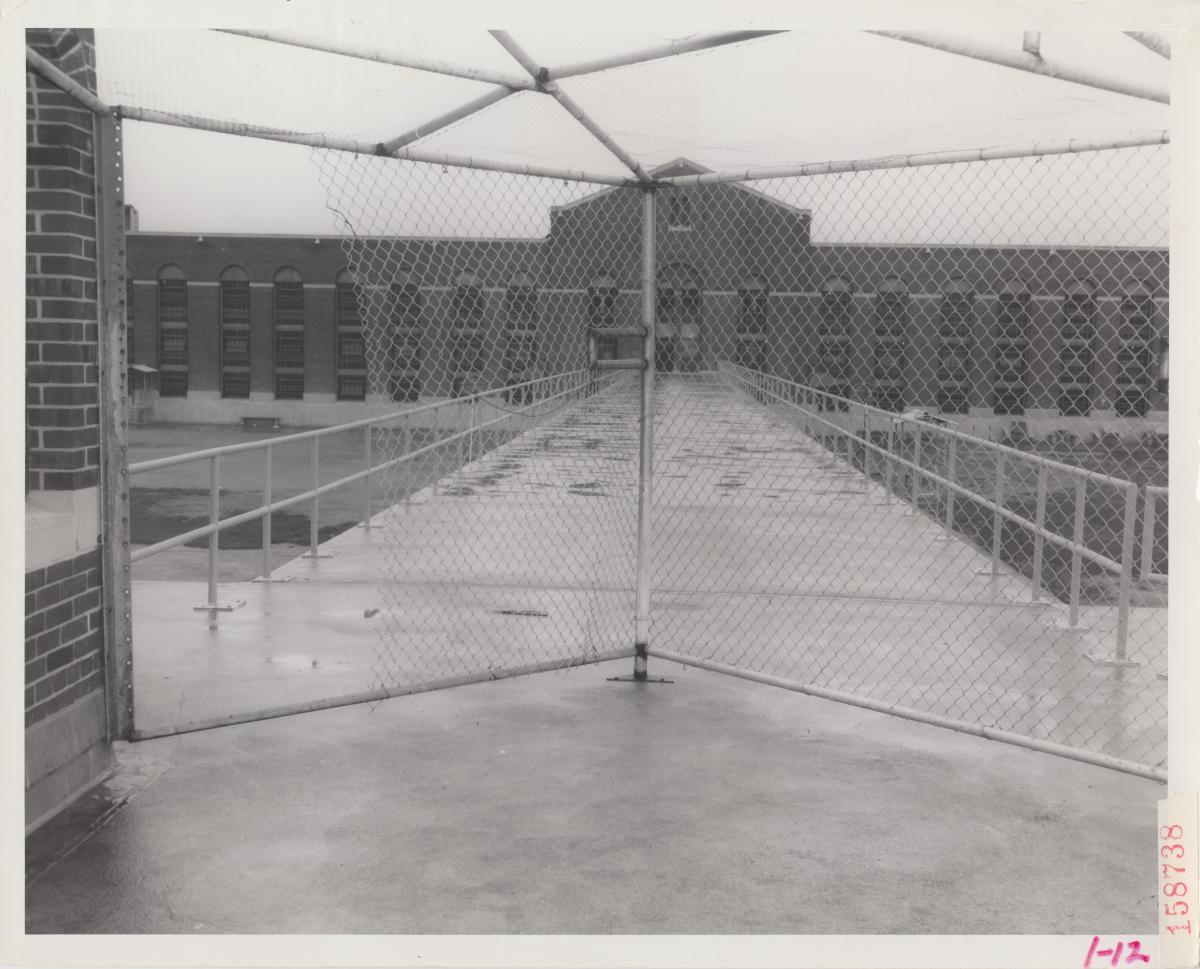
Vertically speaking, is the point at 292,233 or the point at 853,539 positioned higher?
the point at 292,233

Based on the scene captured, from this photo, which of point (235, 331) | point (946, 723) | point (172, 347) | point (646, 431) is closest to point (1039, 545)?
point (946, 723)

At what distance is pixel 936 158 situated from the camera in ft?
16.2

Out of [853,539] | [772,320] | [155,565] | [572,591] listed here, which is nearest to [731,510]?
[853,539]

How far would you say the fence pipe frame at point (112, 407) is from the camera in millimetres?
4566

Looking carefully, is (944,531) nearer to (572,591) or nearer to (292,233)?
(572,591)

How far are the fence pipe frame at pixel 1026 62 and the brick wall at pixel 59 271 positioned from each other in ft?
9.09

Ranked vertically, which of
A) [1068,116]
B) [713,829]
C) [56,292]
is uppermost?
[1068,116]

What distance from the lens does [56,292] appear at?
4.32m

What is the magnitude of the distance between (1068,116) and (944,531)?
8.01 meters

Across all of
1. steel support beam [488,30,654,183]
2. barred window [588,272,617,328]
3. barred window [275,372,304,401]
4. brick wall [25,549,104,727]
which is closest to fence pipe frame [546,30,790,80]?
steel support beam [488,30,654,183]

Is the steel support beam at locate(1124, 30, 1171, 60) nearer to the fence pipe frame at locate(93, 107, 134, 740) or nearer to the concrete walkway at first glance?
the concrete walkway

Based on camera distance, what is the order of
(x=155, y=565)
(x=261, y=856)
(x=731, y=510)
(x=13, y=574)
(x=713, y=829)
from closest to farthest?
(x=13, y=574), (x=261, y=856), (x=713, y=829), (x=155, y=565), (x=731, y=510)

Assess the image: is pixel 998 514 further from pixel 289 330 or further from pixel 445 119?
pixel 289 330

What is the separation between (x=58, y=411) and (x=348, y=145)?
5.22 feet
